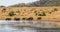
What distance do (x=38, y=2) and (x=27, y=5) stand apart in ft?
28.3

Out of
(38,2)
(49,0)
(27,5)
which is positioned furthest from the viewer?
(49,0)

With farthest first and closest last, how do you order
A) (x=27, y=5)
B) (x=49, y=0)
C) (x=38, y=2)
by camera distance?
(x=49, y=0)
(x=38, y=2)
(x=27, y=5)

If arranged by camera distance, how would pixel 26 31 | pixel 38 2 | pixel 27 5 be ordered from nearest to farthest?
pixel 26 31 → pixel 27 5 → pixel 38 2

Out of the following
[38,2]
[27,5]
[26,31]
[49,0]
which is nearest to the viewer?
[26,31]

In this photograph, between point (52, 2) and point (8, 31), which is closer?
point (8, 31)

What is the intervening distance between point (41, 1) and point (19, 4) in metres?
11.1

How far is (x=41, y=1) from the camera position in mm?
93812

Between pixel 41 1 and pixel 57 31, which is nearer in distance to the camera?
pixel 57 31

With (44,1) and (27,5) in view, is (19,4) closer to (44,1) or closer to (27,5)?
(27,5)

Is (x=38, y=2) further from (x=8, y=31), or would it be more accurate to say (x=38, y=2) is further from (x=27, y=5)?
(x=8, y=31)

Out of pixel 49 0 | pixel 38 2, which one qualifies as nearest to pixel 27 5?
pixel 38 2

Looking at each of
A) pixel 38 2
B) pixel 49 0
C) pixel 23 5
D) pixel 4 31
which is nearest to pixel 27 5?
pixel 23 5

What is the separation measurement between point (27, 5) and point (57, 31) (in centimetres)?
5676

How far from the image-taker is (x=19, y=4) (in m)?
85.0
